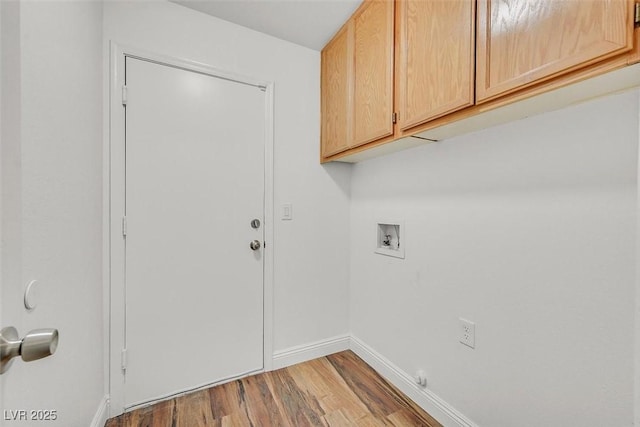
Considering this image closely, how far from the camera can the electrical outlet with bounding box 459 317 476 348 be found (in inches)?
51.0

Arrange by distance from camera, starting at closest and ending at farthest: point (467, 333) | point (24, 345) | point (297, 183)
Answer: point (24, 345) < point (467, 333) < point (297, 183)

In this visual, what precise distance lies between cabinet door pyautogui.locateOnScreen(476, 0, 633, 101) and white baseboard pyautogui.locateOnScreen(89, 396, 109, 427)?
221 centimetres

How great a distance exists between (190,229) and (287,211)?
631mm

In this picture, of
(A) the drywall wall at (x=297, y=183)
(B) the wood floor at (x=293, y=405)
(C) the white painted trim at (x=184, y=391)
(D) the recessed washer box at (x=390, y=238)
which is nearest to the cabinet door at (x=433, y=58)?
(D) the recessed washer box at (x=390, y=238)

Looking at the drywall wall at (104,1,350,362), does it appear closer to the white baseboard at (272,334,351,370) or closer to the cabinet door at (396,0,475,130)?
the white baseboard at (272,334,351,370)

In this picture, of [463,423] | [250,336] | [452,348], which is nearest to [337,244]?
[250,336]

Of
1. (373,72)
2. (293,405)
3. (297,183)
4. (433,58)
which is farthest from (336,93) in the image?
(293,405)

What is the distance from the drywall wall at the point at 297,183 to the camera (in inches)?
68.0

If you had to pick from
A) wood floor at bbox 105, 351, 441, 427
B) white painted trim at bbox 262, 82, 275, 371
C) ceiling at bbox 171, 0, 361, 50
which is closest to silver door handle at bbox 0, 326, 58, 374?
wood floor at bbox 105, 351, 441, 427

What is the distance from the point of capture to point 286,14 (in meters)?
1.67

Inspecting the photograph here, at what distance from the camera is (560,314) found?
3.33 feet

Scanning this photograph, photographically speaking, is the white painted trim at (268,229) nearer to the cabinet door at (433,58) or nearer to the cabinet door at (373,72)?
the cabinet door at (373,72)

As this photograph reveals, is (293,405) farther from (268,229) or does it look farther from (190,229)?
(190,229)

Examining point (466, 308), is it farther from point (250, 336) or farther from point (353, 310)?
point (250, 336)
